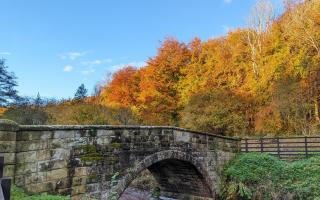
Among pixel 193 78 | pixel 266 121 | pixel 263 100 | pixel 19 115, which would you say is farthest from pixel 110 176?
pixel 193 78

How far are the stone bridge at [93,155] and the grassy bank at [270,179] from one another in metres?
0.98

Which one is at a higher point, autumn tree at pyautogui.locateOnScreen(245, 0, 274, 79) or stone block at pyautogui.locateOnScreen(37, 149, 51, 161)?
autumn tree at pyautogui.locateOnScreen(245, 0, 274, 79)

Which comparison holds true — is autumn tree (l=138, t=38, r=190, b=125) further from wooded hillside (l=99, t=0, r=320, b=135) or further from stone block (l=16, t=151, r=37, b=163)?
stone block (l=16, t=151, r=37, b=163)

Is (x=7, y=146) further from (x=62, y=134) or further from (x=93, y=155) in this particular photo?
(x=93, y=155)

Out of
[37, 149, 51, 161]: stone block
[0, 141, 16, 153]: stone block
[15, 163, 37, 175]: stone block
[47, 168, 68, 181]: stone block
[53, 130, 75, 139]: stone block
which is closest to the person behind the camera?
[0, 141, 16, 153]: stone block

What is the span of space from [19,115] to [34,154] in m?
8.51

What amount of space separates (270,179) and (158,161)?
520 centimetres

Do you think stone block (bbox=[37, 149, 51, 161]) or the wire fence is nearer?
stone block (bbox=[37, 149, 51, 161])

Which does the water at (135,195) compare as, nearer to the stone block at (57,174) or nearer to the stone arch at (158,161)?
the stone arch at (158,161)

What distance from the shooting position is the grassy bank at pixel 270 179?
1143 centimetres

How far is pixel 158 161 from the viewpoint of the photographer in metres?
9.86

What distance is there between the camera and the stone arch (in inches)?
335

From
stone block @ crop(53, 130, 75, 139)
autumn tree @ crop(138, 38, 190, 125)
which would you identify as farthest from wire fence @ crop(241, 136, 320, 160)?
stone block @ crop(53, 130, 75, 139)

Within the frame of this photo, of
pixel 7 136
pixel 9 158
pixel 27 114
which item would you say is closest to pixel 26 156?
pixel 9 158
